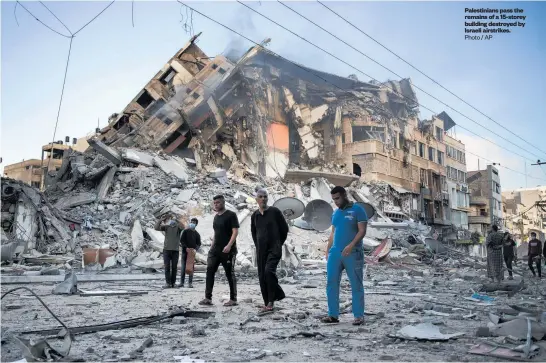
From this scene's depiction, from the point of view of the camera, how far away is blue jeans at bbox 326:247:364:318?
438cm

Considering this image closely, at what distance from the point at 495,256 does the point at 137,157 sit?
18.2 metres

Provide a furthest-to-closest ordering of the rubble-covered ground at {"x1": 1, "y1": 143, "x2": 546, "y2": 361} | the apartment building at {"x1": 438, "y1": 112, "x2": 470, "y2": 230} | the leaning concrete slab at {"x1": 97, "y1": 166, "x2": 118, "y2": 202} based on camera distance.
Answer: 1. the apartment building at {"x1": 438, "y1": 112, "x2": 470, "y2": 230}
2. the leaning concrete slab at {"x1": 97, "y1": 166, "x2": 118, "y2": 202}
3. the rubble-covered ground at {"x1": 1, "y1": 143, "x2": 546, "y2": 361}

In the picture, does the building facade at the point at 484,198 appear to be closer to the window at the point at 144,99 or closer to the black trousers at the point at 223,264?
the window at the point at 144,99

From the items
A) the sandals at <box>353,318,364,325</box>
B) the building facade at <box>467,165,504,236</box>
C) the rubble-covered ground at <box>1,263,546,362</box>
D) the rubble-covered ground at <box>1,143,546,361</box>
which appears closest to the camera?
the rubble-covered ground at <box>1,263,546,362</box>

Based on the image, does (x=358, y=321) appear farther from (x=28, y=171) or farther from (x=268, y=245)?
(x=28, y=171)

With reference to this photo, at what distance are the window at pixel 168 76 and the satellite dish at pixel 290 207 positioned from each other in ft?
58.7

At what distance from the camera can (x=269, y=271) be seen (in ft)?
17.7

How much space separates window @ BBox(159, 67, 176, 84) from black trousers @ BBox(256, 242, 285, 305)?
27.0 metres

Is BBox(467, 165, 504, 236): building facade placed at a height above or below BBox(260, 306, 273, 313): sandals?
above

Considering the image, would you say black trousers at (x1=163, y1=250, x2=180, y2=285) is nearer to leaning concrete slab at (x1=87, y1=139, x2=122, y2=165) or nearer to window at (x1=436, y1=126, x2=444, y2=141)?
leaning concrete slab at (x1=87, y1=139, x2=122, y2=165)

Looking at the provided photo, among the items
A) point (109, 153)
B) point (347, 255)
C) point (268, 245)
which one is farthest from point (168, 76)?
point (347, 255)

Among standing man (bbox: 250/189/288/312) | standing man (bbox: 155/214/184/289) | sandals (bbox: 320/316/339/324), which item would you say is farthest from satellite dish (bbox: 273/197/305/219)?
sandals (bbox: 320/316/339/324)

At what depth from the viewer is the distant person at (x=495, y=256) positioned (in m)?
9.74

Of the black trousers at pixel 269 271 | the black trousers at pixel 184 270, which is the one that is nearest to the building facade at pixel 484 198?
the black trousers at pixel 184 270
